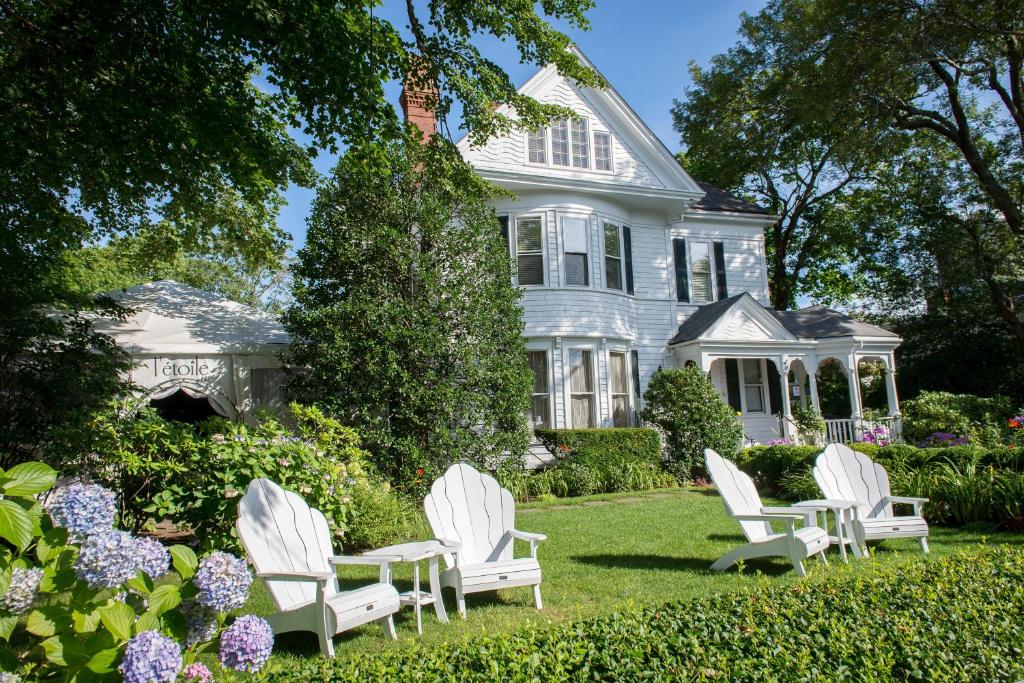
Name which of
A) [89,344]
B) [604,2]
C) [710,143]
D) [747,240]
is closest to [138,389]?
[89,344]

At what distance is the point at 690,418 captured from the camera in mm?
15789

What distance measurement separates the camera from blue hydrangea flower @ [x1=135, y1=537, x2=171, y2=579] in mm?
2793

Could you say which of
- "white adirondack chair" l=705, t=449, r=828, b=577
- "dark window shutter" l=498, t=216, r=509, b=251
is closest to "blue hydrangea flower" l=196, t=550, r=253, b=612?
"white adirondack chair" l=705, t=449, r=828, b=577

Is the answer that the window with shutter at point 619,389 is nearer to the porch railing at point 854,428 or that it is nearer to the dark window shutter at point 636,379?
the dark window shutter at point 636,379

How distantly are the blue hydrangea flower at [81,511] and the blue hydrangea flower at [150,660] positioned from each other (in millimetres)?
633

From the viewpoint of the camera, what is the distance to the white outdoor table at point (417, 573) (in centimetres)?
544

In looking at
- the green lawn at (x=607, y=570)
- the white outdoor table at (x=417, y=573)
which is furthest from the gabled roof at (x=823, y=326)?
the white outdoor table at (x=417, y=573)

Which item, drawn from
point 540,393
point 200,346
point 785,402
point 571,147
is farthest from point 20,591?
point 785,402

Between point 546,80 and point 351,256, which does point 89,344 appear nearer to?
point 351,256

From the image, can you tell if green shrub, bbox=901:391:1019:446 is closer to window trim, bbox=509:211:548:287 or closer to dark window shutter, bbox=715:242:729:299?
dark window shutter, bbox=715:242:729:299

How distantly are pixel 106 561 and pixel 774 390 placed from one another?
63.4ft

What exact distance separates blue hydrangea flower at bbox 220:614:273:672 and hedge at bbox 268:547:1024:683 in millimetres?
846

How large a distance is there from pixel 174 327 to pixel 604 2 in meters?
8.84

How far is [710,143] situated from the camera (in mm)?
25047
